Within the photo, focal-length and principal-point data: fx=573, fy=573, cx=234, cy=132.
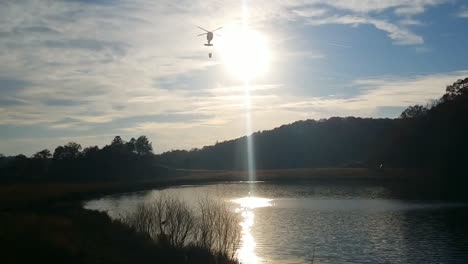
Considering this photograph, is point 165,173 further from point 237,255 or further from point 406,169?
point 237,255

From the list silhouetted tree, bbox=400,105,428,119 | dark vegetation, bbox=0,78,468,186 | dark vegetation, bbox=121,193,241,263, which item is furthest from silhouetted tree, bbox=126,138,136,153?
dark vegetation, bbox=121,193,241,263

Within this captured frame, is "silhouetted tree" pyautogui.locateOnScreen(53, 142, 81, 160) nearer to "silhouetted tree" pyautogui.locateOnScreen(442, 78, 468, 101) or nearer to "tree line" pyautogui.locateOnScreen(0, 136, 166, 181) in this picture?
"tree line" pyautogui.locateOnScreen(0, 136, 166, 181)

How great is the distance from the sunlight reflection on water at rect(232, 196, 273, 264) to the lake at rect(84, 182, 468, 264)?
0.04 metres

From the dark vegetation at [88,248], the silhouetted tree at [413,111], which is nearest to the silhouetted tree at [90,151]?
the silhouetted tree at [413,111]

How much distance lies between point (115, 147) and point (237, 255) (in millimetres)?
125992

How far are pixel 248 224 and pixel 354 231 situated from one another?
30.7 ft

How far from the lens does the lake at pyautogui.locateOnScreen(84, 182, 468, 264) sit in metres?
34.6

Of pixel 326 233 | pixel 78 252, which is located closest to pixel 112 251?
pixel 78 252

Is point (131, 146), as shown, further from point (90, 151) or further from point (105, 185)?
point (105, 185)

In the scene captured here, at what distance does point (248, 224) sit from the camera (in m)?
48.7

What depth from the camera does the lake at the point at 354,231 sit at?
34594mm

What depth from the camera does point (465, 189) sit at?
255 ft

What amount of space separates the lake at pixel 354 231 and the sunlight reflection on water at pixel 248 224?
41 millimetres

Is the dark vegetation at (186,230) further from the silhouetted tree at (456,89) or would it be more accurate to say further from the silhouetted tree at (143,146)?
the silhouetted tree at (143,146)
